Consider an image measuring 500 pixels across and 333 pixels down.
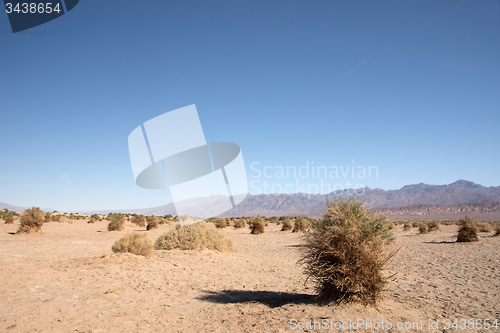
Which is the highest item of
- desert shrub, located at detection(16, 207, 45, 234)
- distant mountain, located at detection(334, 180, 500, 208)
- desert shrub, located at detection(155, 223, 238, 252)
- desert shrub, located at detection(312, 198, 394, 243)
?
distant mountain, located at detection(334, 180, 500, 208)

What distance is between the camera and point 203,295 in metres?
8.74

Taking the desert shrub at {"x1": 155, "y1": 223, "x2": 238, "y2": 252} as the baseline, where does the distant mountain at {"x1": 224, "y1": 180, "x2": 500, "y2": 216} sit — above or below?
above

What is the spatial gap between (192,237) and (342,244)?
11.9m

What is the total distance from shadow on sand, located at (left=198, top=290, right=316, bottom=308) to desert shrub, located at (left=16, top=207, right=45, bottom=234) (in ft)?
69.3

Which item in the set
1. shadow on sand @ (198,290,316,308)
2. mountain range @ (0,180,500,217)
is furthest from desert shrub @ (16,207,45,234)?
mountain range @ (0,180,500,217)

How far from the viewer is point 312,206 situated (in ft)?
490

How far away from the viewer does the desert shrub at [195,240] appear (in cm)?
1631

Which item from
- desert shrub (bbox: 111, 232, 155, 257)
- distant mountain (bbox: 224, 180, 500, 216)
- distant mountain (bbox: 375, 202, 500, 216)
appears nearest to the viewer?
desert shrub (bbox: 111, 232, 155, 257)

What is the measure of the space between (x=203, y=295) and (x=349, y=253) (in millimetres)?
4905

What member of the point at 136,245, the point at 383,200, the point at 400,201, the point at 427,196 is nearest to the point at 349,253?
the point at 136,245

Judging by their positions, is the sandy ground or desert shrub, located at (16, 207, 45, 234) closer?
the sandy ground

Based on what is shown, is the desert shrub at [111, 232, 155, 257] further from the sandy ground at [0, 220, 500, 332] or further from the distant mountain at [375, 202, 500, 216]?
the distant mountain at [375, 202, 500, 216]

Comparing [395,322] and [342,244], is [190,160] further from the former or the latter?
[395,322]

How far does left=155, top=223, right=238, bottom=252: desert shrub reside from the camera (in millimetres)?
16312
